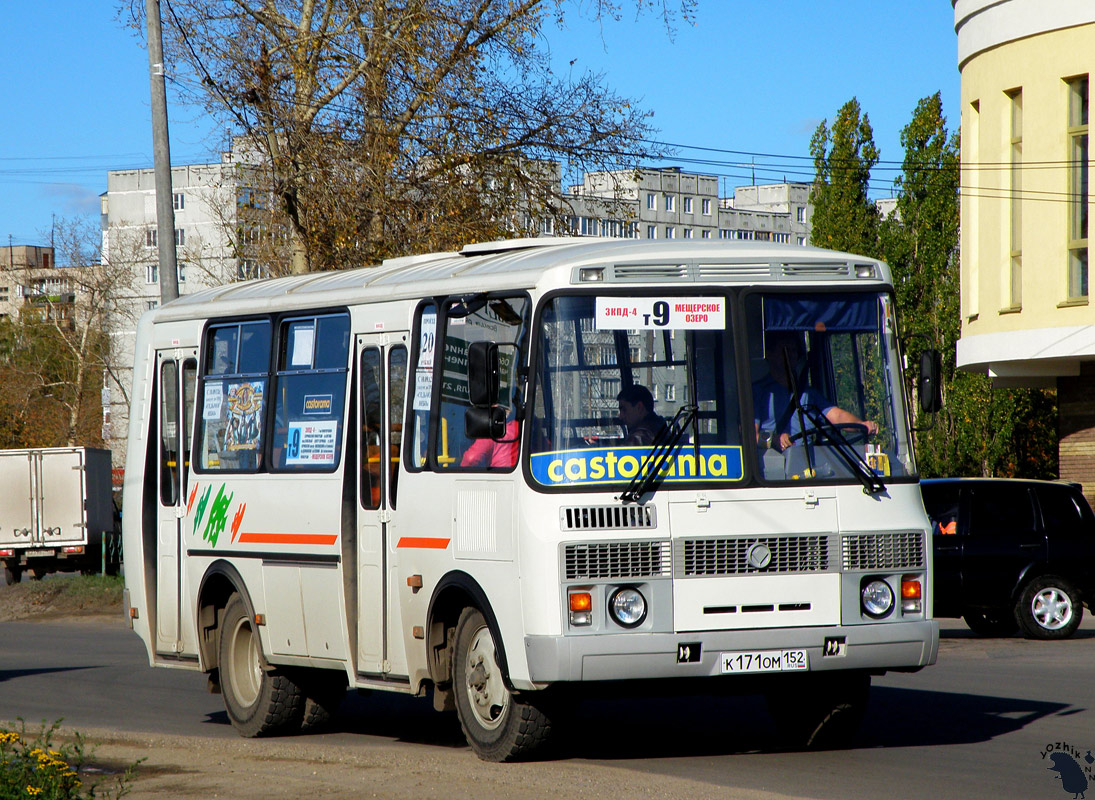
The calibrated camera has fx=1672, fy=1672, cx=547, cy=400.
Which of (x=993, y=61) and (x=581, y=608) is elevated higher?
(x=993, y=61)

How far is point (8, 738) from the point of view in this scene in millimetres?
8672

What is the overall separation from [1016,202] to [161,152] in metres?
17.5

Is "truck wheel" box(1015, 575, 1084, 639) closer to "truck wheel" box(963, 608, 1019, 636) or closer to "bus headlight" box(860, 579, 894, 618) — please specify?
"truck wheel" box(963, 608, 1019, 636)

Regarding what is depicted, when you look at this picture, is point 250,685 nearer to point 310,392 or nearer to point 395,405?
point 310,392

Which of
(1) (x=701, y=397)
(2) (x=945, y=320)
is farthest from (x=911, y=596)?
(2) (x=945, y=320)

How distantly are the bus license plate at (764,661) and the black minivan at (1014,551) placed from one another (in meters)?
10.3

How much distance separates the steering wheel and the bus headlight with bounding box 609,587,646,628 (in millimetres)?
1285

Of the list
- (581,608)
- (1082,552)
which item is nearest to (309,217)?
(1082,552)

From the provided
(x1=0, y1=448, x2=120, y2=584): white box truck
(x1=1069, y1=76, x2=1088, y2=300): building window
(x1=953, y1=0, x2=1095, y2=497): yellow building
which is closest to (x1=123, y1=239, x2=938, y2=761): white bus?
(x1=953, y1=0, x2=1095, y2=497): yellow building

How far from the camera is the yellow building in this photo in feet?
99.7

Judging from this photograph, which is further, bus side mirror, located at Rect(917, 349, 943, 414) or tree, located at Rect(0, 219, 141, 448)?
tree, located at Rect(0, 219, 141, 448)

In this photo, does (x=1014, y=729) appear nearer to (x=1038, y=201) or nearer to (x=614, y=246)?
(x=614, y=246)

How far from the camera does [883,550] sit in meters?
9.44

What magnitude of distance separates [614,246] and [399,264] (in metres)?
2.33
